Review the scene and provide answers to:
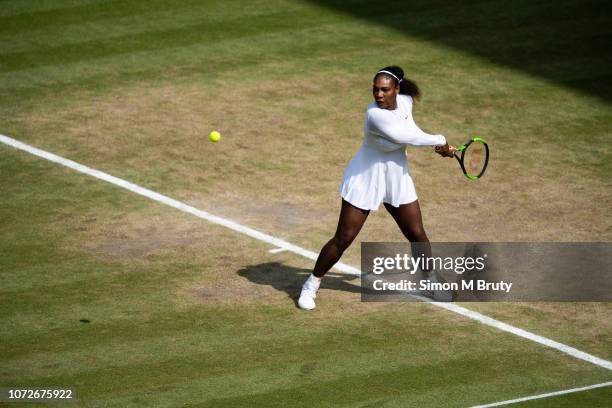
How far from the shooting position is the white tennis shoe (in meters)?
10.9

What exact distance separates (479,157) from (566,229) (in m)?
1.90

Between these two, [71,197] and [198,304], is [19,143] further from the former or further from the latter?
[198,304]

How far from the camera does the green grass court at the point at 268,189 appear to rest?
9.71 metres

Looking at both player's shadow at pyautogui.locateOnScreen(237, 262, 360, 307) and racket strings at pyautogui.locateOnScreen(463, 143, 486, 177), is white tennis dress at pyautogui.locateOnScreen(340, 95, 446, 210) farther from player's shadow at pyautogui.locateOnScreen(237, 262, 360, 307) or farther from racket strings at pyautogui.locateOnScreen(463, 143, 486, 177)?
racket strings at pyautogui.locateOnScreen(463, 143, 486, 177)

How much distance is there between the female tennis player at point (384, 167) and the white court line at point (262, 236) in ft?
3.20

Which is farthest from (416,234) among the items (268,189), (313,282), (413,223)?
(268,189)

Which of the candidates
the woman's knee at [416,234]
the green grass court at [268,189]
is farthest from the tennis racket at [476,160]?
the woman's knee at [416,234]

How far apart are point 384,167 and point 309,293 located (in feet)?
4.69

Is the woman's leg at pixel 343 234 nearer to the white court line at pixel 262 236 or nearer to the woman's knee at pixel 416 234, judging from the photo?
the woman's knee at pixel 416 234

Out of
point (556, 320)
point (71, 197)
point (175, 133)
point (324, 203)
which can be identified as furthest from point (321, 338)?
point (175, 133)

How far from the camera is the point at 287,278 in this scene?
38.4ft

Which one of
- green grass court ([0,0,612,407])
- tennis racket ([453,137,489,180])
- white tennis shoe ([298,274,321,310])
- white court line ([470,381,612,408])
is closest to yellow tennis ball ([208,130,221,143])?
green grass court ([0,0,612,407])

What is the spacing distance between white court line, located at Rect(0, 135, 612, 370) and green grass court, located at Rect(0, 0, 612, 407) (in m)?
0.11

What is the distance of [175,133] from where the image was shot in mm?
15445
